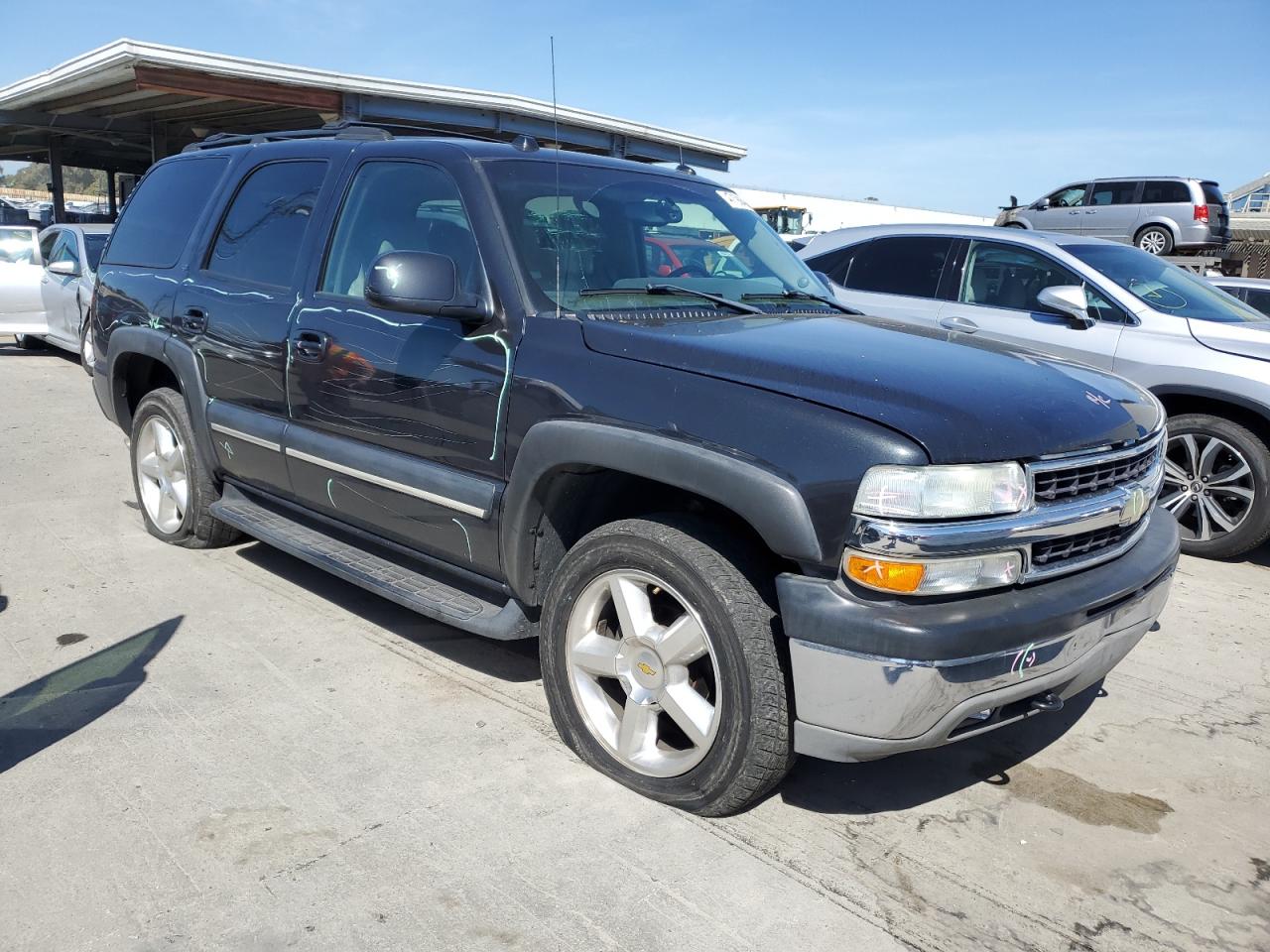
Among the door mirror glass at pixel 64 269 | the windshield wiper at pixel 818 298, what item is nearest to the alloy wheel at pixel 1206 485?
the windshield wiper at pixel 818 298

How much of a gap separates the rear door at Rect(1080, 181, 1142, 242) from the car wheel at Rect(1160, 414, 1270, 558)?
14.5 m

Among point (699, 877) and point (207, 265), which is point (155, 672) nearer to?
point (207, 265)

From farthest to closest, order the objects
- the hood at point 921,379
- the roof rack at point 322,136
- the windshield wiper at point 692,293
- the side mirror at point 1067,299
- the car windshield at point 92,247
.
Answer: the car windshield at point 92,247
the side mirror at point 1067,299
the roof rack at point 322,136
the windshield wiper at point 692,293
the hood at point 921,379

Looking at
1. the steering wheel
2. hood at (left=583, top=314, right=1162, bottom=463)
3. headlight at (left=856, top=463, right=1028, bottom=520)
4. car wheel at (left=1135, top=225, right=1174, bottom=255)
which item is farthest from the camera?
car wheel at (left=1135, top=225, right=1174, bottom=255)

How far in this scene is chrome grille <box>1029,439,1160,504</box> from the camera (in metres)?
2.70

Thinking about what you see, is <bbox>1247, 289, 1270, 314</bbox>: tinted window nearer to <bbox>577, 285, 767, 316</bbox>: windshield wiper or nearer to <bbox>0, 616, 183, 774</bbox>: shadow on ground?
<bbox>577, 285, 767, 316</bbox>: windshield wiper

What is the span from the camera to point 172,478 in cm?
529

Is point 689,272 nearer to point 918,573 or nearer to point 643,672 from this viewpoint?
point 643,672

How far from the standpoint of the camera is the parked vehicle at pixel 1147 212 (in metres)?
18.2

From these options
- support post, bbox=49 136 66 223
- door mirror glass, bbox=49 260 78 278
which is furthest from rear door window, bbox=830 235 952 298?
support post, bbox=49 136 66 223

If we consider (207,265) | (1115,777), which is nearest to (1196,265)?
(1115,777)

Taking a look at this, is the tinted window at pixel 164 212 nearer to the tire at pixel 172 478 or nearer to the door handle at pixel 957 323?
the tire at pixel 172 478

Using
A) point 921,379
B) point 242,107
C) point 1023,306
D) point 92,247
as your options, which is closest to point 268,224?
point 921,379

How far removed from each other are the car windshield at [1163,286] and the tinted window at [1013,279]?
0.19m
